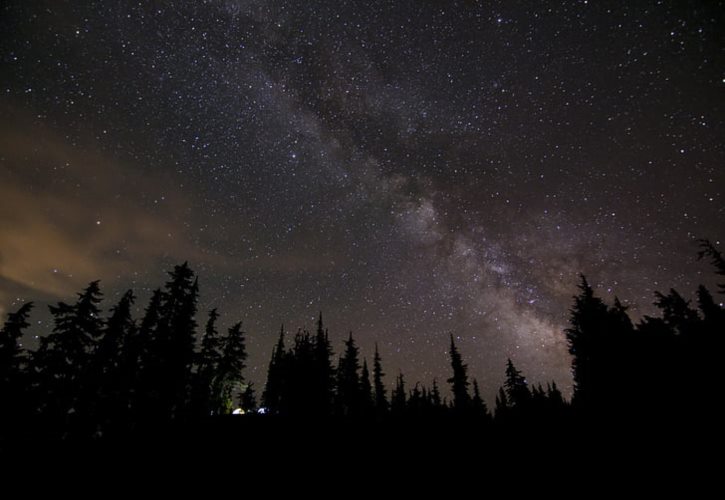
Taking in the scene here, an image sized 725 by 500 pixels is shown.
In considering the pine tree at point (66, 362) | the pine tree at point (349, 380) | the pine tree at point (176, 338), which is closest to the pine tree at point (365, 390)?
the pine tree at point (349, 380)

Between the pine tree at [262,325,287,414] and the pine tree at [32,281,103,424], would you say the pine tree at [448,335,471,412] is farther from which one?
the pine tree at [32,281,103,424]

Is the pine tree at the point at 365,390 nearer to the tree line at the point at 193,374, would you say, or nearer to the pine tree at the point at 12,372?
the tree line at the point at 193,374

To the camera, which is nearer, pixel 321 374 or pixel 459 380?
pixel 321 374

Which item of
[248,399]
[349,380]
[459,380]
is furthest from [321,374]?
[459,380]

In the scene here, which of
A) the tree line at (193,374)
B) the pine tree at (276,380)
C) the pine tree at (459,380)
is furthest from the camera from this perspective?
Answer: the pine tree at (459,380)

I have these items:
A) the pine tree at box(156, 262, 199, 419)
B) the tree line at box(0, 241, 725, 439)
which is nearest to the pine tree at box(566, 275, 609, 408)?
the tree line at box(0, 241, 725, 439)

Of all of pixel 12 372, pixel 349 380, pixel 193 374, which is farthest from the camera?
pixel 349 380

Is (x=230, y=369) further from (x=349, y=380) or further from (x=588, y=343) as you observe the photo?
(x=588, y=343)

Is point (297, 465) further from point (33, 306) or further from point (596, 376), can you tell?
point (33, 306)

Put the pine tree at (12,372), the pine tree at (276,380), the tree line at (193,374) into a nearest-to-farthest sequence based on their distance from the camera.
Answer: the tree line at (193,374) → the pine tree at (12,372) → the pine tree at (276,380)

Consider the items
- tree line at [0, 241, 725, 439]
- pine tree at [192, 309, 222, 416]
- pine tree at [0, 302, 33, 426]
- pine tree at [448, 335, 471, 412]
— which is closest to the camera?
tree line at [0, 241, 725, 439]

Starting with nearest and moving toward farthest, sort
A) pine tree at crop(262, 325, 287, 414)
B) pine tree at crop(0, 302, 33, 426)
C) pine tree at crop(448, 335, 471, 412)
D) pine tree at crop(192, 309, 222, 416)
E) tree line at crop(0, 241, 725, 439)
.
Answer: tree line at crop(0, 241, 725, 439) < pine tree at crop(0, 302, 33, 426) < pine tree at crop(192, 309, 222, 416) < pine tree at crop(262, 325, 287, 414) < pine tree at crop(448, 335, 471, 412)

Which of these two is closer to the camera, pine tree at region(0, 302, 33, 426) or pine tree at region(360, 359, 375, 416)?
pine tree at region(0, 302, 33, 426)

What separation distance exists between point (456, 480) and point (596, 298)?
2471 cm
